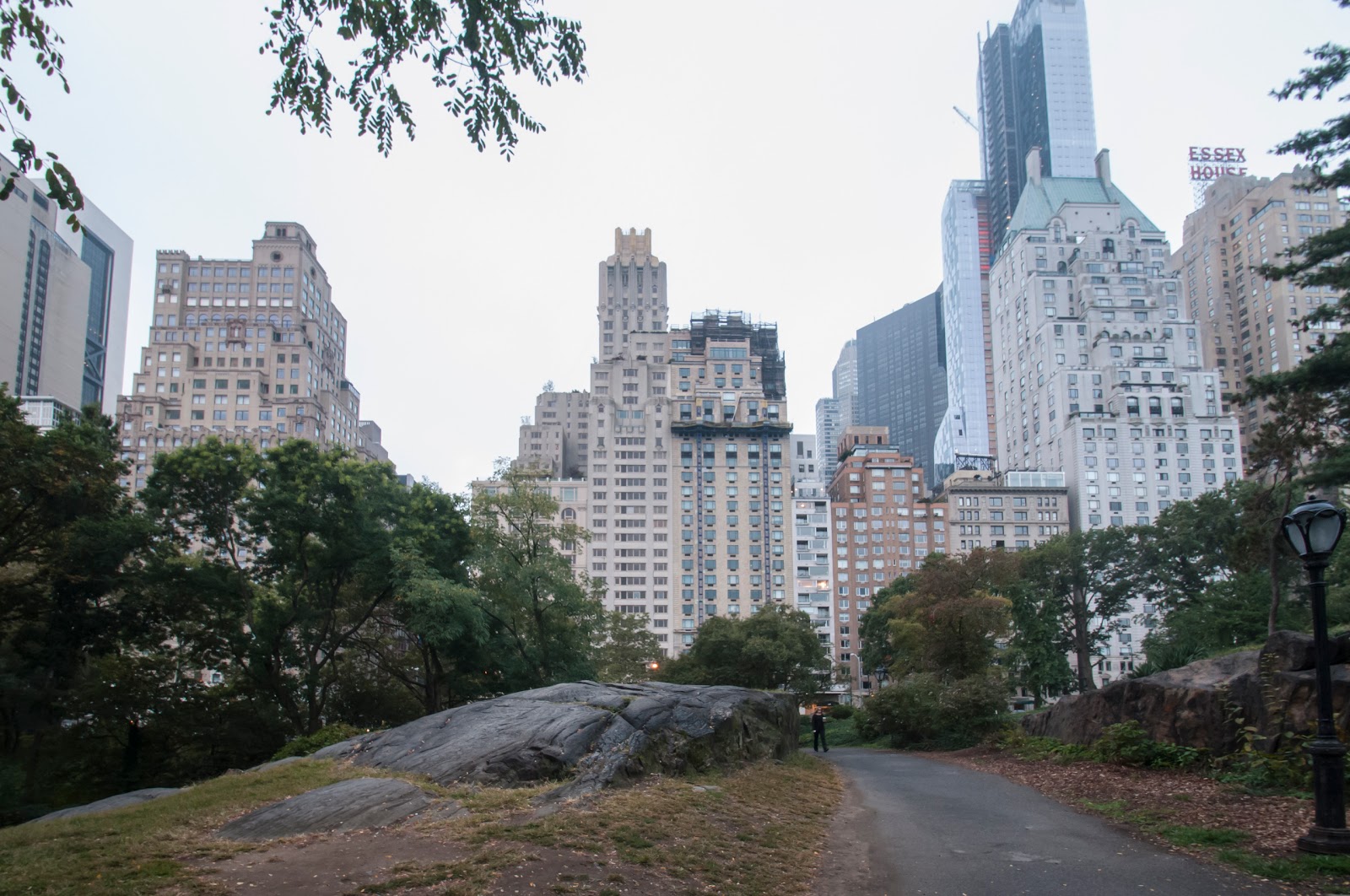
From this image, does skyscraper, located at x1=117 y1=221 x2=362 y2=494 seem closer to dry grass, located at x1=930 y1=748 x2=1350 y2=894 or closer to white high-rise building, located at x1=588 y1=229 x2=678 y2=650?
white high-rise building, located at x1=588 y1=229 x2=678 y2=650

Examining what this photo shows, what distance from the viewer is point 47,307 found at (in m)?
123

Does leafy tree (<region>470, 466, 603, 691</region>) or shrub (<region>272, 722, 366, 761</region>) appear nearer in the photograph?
shrub (<region>272, 722, 366, 761</region>)

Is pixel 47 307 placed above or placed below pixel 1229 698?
above

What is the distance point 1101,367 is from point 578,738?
131m

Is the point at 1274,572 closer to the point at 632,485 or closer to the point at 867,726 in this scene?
the point at 867,726

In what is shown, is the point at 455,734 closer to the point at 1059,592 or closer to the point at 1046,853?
the point at 1046,853

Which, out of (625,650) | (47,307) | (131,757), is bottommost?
(131,757)

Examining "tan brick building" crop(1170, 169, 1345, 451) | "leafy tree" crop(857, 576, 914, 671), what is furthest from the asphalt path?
"tan brick building" crop(1170, 169, 1345, 451)

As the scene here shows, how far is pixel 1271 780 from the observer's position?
13117 mm

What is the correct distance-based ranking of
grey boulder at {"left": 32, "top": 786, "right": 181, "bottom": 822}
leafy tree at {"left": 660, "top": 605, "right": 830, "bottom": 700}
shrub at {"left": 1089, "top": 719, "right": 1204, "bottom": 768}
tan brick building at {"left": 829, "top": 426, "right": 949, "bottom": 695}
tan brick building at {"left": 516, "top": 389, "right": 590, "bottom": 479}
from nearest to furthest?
grey boulder at {"left": 32, "top": 786, "right": 181, "bottom": 822} → shrub at {"left": 1089, "top": 719, "right": 1204, "bottom": 768} → leafy tree at {"left": 660, "top": 605, "right": 830, "bottom": 700} → tan brick building at {"left": 829, "top": 426, "right": 949, "bottom": 695} → tan brick building at {"left": 516, "top": 389, "right": 590, "bottom": 479}

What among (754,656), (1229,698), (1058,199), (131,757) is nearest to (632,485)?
(754,656)

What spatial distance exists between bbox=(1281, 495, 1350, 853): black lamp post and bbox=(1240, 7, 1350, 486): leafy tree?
1013 centimetres

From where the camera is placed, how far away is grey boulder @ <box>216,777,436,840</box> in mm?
11406

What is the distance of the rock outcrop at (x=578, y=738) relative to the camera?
14500mm
